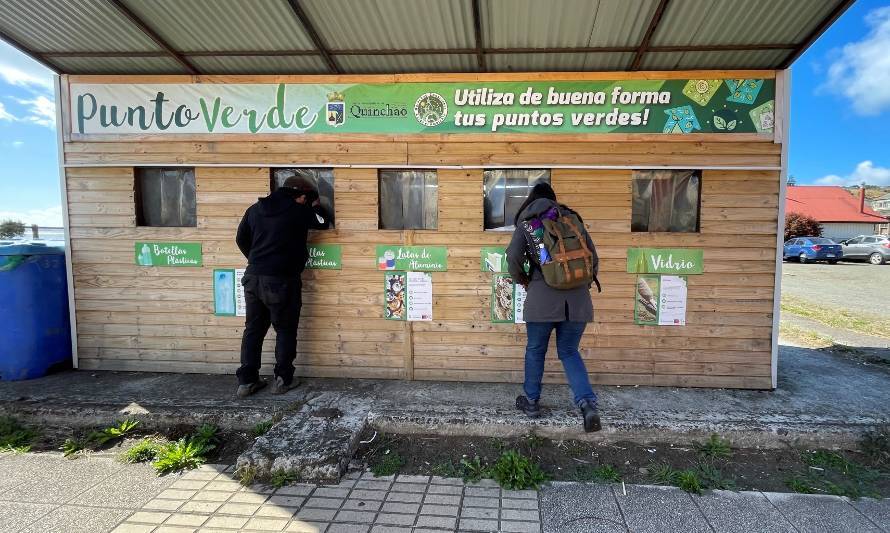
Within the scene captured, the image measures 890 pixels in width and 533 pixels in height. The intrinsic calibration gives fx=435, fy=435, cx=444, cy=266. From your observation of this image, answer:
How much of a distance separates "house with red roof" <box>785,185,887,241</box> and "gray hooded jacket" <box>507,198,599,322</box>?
40.7 metres

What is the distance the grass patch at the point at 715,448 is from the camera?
11.0 ft

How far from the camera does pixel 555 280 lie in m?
3.38

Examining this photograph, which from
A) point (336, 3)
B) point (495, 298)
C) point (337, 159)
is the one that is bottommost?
point (495, 298)

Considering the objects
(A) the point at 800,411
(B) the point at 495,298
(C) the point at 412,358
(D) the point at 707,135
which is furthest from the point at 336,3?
(A) the point at 800,411

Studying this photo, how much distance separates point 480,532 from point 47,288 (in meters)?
5.11

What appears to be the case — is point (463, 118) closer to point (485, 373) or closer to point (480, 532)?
point (485, 373)

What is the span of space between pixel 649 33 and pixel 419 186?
2.51 meters

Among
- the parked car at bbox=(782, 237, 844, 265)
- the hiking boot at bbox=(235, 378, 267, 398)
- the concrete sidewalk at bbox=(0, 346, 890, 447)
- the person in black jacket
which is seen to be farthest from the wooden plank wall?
the parked car at bbox=(782, 237, 844, 265)

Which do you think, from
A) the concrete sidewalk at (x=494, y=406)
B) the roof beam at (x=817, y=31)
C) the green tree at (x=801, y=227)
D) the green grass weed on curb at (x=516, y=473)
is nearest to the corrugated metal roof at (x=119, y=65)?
the concrete sidewalk at (x=494, y=406)

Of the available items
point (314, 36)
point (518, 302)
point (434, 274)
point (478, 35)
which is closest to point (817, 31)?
point (478, 35)

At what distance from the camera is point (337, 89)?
4508 mm

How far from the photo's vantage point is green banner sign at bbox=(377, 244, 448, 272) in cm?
457

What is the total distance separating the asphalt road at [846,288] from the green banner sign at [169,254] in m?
12.2

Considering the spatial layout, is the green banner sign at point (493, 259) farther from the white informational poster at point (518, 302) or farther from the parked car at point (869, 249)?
the parked car at point (869, 249)
